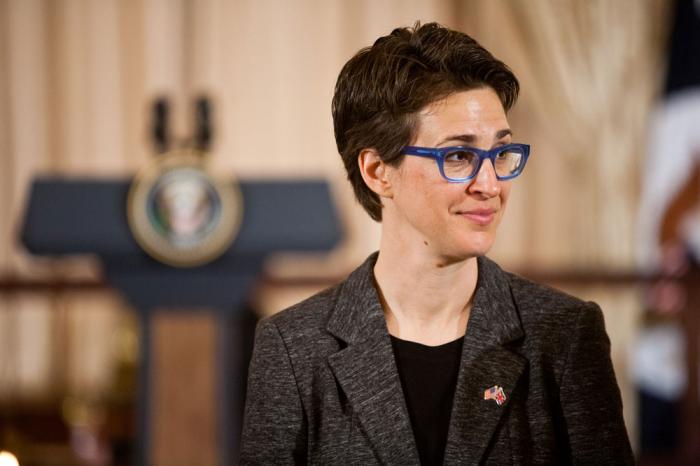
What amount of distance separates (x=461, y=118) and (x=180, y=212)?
1913mm

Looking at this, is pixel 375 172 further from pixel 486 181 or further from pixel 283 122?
pixel 283 122

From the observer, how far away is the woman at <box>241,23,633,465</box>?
1288 millimetres

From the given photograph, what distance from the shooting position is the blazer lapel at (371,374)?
52.6 inches

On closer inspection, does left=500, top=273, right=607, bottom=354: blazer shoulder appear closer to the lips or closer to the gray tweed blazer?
the gray tweed blazer

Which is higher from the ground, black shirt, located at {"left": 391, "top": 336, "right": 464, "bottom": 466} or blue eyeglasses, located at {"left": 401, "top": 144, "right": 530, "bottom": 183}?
blue eyeglasses, located at {"left": 401, "top": 144, "right": 530, "bottom": 183}

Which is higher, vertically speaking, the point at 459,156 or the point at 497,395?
the point at 459,156

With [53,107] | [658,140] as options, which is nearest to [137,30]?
[53,107]

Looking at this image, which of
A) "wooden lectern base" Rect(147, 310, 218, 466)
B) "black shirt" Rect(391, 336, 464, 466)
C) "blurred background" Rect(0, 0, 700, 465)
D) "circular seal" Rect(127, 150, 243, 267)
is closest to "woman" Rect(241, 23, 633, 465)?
"black shirt" Rect(391, 336, 464, 466)

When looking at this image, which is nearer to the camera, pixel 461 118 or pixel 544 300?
pixel 461 118

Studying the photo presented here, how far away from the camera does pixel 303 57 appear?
5.43 meters

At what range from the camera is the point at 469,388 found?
1342mm

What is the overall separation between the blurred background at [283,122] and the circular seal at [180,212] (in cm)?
183

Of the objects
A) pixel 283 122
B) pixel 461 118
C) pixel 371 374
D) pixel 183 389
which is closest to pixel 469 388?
pixel 371 374

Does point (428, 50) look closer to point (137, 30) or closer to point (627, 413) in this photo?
point (627, 413)
